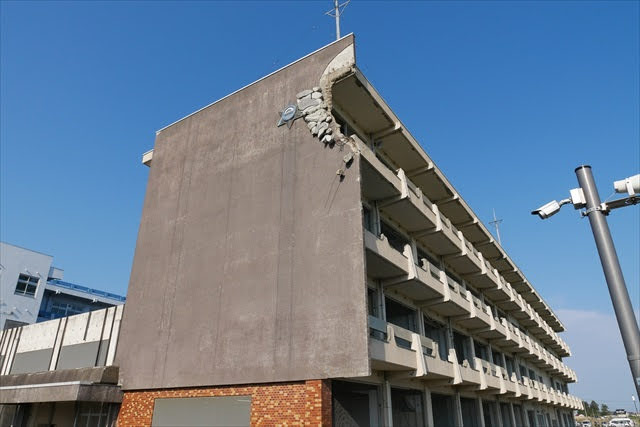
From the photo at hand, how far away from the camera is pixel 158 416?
54.6 ft

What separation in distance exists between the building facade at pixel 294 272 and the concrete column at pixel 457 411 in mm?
91

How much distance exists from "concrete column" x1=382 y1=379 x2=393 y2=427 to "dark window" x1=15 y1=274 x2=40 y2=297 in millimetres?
42109

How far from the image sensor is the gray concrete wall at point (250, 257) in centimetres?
1398

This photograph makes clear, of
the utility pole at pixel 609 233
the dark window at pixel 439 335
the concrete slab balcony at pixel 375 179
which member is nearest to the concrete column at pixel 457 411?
the dark window at pixel 439 335

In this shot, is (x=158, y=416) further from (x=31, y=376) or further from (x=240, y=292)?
(x=31, y=376)

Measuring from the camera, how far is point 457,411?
2198 cm

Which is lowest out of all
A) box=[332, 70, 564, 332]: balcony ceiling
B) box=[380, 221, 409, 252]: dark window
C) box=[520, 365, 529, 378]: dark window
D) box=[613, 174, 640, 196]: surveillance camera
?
box=[613, 174, 640, 196]: surveillance camera

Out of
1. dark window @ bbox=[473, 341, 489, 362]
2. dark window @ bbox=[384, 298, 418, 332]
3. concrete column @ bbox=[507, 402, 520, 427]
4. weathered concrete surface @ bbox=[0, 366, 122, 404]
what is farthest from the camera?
concrete column @ bbox=[507, 402, 520, 427]

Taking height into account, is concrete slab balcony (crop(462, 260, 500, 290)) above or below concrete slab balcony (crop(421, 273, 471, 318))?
above

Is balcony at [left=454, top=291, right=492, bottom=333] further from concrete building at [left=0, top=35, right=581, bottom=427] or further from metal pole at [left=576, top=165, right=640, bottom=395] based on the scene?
metal pole at [left=576, top=165, right=640, bottom=395]

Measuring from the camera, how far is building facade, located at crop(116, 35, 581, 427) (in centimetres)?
1400

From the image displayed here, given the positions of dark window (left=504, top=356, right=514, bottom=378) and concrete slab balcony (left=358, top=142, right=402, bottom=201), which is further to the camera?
dark window (left=504, top=356, right=514, bottom=378)

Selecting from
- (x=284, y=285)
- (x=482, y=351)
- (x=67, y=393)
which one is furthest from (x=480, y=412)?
(x=67, y=393)

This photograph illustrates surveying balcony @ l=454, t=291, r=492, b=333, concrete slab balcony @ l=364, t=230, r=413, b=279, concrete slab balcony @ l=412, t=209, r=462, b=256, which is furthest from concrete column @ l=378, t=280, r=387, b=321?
balcony @ l=454, t=291, r=492, b=333
